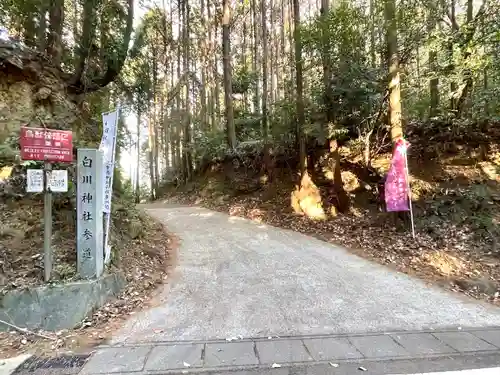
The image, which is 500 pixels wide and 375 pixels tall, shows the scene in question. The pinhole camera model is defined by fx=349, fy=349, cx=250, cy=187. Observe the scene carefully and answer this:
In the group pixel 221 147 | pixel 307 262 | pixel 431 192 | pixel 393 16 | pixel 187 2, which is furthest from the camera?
pixel 187 2

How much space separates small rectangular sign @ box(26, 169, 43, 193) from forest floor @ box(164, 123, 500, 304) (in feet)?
19.3

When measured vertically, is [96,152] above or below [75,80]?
below

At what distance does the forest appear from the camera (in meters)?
6.15

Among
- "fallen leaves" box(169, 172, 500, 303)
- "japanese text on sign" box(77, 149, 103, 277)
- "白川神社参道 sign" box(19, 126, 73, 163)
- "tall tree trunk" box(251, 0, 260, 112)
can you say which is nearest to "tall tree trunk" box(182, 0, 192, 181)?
"tall tree trunk" box(251, 0, 260, 112)

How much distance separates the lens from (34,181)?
423 cm

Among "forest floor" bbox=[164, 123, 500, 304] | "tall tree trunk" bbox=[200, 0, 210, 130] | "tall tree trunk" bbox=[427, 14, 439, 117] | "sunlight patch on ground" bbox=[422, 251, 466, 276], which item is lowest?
"sunlight patch on ground" bbox=[422, 251, 466, 276]

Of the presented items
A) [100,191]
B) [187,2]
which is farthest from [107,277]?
[187,2]

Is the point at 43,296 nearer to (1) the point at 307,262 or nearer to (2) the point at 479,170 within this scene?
Answer: (1) the point at 307,262

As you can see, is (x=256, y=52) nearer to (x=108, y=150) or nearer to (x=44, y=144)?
(x=108, y=150)

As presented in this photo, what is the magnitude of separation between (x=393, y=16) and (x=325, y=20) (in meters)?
1.55

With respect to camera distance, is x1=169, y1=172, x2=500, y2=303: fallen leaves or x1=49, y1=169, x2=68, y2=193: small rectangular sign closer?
x1=49, y1=169, x2=68, y2=193: small rectangular sign

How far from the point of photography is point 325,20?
8367 mm

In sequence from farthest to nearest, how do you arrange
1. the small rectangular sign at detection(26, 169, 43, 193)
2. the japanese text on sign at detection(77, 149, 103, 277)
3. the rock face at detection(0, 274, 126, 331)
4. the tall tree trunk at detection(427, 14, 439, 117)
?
the tall tree trunk at detection(427, 14, 439, 117), the japanese text on sign at detection(77, 149, 103, 277), the small rectangular sign at detection(26, 169, 43, 193), the rock face at detection(0, 274, 126, 331)

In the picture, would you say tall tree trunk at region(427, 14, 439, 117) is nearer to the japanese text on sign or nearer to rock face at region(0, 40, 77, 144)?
the japanese text on sign
